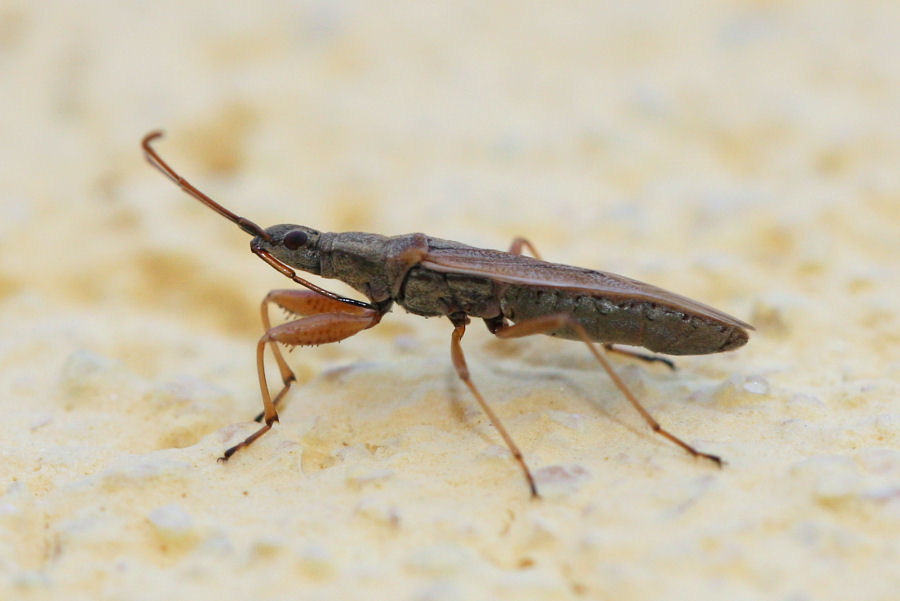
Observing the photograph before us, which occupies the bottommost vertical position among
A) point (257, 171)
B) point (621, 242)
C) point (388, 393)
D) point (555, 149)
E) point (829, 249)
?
point (388, 393)

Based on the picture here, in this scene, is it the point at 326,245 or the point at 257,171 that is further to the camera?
the point at 257,171

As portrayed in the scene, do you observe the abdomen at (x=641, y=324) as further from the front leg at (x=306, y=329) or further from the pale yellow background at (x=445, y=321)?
the front leg at (x=306, y=329)

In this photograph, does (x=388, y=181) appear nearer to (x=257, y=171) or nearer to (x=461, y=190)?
(x=461, y=190)

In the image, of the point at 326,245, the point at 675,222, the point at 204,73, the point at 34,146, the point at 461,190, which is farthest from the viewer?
the point at 204,73

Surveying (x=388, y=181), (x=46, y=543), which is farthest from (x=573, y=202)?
(x=46, y=543)

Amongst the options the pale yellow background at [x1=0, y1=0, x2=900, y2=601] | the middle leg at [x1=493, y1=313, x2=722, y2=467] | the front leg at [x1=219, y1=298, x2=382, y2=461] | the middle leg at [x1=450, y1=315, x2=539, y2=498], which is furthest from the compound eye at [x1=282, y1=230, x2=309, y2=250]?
the middle leg at [x1=493, y1=313, x2=722, y2=467]

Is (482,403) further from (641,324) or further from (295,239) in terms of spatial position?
(295,239)

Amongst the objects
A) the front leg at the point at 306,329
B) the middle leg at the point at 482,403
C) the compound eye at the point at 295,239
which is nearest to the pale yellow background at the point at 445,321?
the middle leg at the point at 482,403

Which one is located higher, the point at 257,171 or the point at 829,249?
the point at 829,249
